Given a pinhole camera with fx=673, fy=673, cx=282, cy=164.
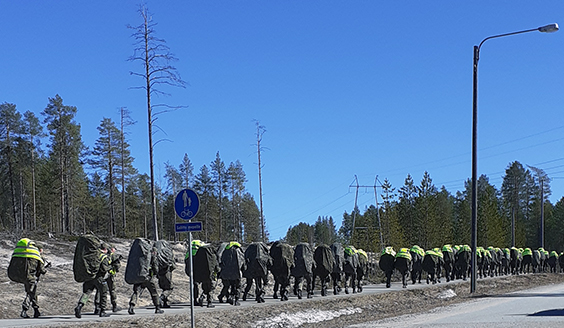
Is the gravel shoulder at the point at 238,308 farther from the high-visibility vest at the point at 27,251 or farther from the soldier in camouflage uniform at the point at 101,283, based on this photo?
the high-visibility vest at the point at 27,251

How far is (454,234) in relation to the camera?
88.2 meters

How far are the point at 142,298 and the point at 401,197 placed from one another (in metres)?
52.8

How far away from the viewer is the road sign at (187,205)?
13.7 m

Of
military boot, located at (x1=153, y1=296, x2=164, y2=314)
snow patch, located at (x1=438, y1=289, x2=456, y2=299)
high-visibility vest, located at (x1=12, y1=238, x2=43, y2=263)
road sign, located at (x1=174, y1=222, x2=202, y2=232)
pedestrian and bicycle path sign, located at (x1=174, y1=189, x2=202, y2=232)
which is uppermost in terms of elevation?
pedestrian and bicycle path sign, located at (x1=174, y1=189, x2=202, y2=232)

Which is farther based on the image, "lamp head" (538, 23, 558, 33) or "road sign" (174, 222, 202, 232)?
"lamp head" (538, 23, 558, 33)

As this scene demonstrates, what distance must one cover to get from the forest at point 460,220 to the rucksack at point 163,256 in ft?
126

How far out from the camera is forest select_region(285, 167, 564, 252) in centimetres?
6188

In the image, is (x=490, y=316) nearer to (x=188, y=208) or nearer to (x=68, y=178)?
(x=188, y=208)

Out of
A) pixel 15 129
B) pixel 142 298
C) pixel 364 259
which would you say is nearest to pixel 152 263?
pixel 142 298

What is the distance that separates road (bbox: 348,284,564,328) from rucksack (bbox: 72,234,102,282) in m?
6.45

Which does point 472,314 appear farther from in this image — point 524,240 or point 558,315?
point 524,240

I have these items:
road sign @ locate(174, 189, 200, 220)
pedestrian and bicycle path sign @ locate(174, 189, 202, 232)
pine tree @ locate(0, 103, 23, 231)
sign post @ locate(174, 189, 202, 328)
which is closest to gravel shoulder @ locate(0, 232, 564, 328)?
sign post @ locate(174, 189, 202, 328)

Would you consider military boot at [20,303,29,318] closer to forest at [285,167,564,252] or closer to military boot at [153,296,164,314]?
military boot at [153,296,164,314]

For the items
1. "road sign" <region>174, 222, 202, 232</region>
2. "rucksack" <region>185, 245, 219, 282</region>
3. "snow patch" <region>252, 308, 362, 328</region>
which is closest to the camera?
"road sign" <region>174, 222, 202, 232</region>
